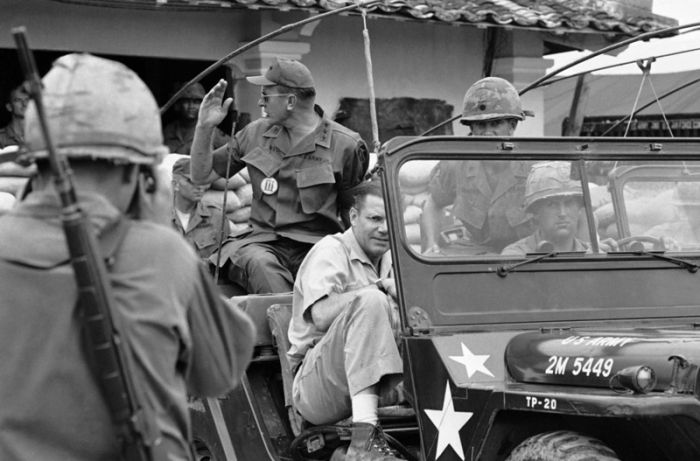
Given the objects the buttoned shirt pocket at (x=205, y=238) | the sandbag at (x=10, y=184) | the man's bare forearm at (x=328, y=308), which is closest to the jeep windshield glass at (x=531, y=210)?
the man's bare forearm at (x=328, y=308)

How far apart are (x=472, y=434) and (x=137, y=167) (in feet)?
7.79

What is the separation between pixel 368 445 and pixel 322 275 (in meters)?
0.73

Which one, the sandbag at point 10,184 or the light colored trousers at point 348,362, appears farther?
the sandbag at point 10,184

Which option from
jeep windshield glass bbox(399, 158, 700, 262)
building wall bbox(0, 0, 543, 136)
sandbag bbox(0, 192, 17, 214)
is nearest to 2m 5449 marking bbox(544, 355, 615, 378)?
jeep windshield glass bbox(399, 158, 700, 262)

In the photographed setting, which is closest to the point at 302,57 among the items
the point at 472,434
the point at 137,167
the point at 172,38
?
the point at 172,38

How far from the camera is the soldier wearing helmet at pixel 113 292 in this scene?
7.99 ft

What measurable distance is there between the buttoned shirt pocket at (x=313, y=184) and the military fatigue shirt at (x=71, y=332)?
13.0ft

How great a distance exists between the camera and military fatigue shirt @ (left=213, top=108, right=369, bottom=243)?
258 inches

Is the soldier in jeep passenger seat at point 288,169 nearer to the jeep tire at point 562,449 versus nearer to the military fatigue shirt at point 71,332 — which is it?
the jeep tire at point 562,449

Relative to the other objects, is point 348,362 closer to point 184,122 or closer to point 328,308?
point 328,308

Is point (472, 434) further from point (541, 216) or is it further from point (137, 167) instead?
point (137, 167)

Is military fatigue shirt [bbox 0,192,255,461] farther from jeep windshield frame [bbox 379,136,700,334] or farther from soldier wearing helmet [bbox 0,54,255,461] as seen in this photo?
jeep windshield frame [bbox 379,136,700,334]

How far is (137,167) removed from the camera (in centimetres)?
258

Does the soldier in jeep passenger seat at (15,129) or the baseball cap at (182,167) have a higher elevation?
the soldier in jeep passenger seat at (15,129)
